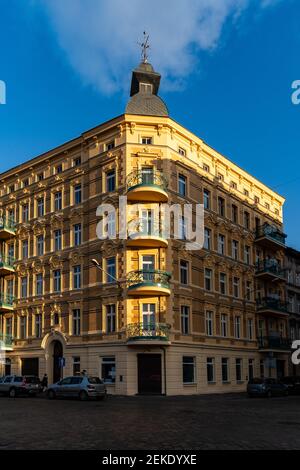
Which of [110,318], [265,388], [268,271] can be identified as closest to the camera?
[110,318]

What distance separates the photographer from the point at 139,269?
3322cm

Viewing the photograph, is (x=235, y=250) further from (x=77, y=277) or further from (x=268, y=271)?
(x=77, y=277)

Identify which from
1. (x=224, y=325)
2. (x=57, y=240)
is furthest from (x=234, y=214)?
(x=57, y=240)

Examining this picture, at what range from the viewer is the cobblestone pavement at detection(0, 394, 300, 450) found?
12250 mm

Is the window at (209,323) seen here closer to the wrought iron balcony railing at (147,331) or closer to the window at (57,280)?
the wrought iron balcony railing at (147,331)

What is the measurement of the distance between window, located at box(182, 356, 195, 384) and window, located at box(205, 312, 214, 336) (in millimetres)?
3184

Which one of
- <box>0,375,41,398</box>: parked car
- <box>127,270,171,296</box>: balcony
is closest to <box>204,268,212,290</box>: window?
<box>127,270,171,296</box>: balcony

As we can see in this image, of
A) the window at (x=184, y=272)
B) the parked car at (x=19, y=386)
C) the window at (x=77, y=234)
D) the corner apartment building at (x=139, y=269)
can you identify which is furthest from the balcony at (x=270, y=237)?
the parked car at (x=19, y=386)

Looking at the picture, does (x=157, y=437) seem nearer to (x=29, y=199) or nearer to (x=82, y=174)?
(x=82, y=174)

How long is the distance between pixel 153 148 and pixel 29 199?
492 inches

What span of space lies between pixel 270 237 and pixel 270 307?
5980 mm

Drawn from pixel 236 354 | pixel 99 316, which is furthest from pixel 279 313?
pixel 99 316

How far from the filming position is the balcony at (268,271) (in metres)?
44.8

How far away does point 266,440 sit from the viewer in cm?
1309
